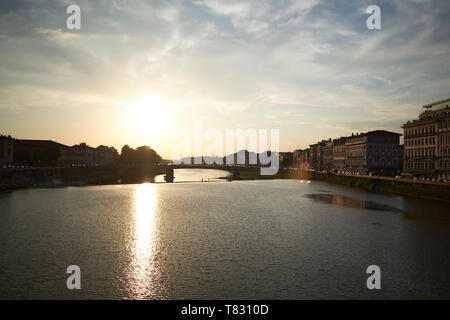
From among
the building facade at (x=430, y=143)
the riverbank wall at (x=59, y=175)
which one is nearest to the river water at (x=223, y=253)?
the building facade at (x=430, y=143)

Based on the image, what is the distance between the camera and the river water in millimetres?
19344

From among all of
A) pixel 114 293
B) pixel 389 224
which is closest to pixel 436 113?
pixel 389 224

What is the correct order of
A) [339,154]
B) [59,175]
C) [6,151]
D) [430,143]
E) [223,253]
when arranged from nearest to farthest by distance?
1. [223,253]
2. [430,143]
3. [59,175]
4. [6,151]
5. [339,154]

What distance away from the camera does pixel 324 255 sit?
25.8 m

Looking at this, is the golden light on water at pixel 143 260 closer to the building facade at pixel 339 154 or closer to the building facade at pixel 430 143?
the building facade at pixel 430 143

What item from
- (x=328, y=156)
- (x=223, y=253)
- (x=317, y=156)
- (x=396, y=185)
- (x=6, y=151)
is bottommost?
(x=223, y=253)

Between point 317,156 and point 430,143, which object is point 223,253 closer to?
point 430,143

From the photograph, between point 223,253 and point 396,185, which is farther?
point 396,185

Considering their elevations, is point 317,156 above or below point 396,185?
above

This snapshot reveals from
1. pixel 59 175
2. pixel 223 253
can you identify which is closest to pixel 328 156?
pixel 59 175

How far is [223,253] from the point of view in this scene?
1051 inches

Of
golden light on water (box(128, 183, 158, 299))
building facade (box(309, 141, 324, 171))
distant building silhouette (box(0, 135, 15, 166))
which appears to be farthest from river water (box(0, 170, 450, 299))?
building facade (box(309, 141, 324, 171))

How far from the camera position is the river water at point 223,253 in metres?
19.3

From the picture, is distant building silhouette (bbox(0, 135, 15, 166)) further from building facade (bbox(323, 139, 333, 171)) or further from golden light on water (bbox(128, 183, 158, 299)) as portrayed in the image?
building facade (bbox(323, 139, 333, 171))
